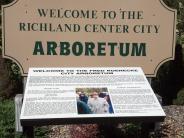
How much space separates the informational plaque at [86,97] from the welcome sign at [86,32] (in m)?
0.27

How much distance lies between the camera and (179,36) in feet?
31.0

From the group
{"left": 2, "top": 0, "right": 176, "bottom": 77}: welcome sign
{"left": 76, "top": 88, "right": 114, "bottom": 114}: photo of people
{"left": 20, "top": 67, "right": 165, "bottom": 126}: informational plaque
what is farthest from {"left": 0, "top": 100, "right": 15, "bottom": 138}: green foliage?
{"left": 76, "top": 88, "right": 114, "bottom": 114}: photo of people

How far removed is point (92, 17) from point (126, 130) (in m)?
1.61

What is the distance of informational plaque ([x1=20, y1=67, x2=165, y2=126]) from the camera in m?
4.37

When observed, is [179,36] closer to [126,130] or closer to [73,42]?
[126,130]

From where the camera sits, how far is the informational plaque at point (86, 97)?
4.37 meters

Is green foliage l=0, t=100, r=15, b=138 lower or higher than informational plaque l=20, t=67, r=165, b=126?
lower

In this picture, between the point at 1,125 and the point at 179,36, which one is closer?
the point at 1,125

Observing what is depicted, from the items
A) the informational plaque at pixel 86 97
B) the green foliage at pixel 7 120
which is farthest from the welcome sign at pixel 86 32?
the green foliage at pixel 7 120

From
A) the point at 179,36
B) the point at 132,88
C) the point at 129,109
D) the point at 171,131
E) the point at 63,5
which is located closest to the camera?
the point at 129,109

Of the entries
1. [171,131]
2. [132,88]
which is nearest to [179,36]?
[171,131]

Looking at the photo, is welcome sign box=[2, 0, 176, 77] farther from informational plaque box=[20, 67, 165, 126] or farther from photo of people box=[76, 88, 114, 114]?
photo of people box=[76, 88, 114, 114]

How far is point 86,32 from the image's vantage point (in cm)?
541

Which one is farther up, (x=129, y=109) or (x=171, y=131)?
(x=129, y=109)
